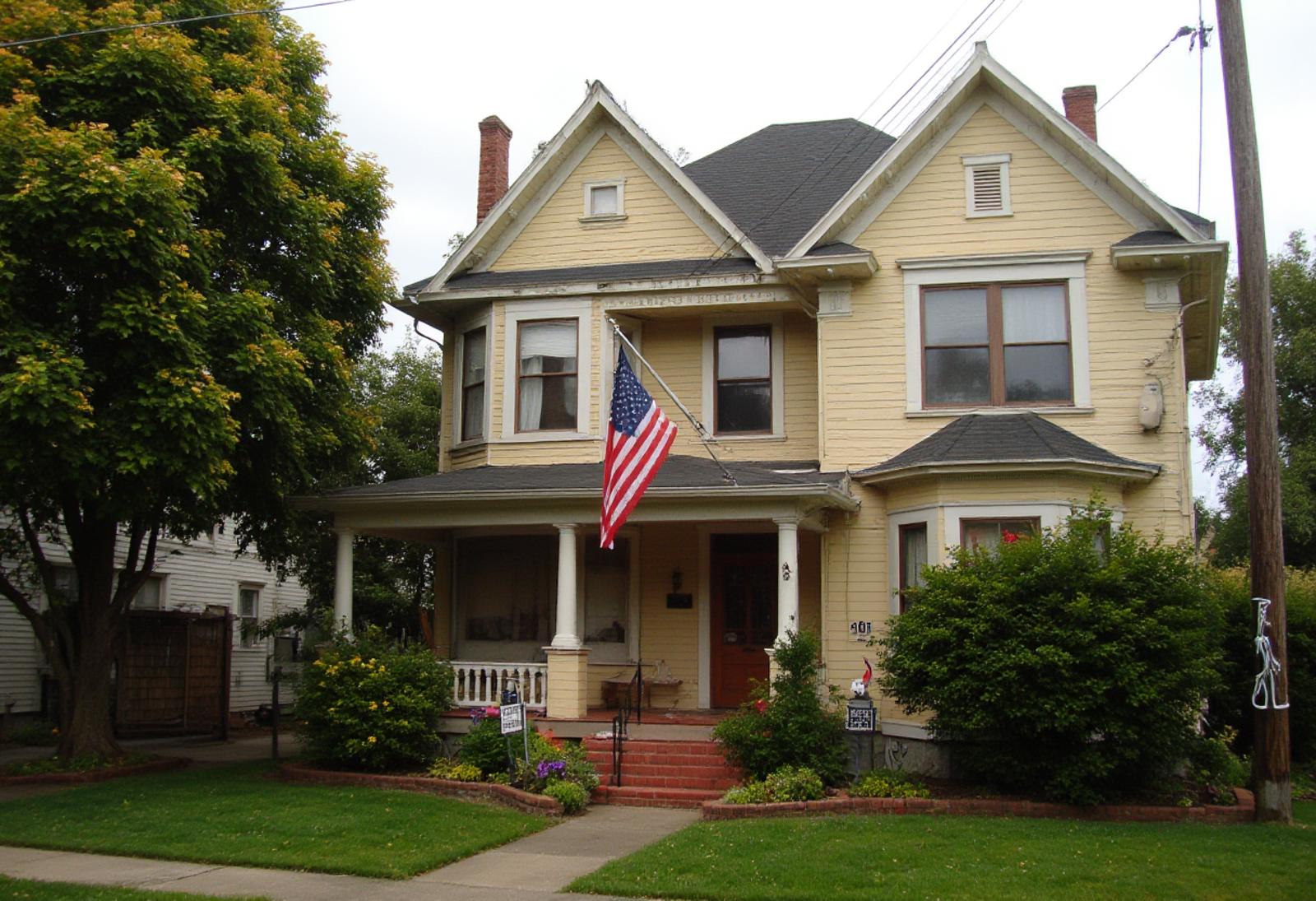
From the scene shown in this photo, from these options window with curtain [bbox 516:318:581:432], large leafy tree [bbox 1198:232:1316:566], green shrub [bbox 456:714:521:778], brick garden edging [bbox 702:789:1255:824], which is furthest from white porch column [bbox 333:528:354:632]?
large leafy tree [bbox 1198:232:1316:566]

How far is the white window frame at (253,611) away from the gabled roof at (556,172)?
13533 millimetres

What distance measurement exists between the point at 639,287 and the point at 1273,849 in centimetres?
1122

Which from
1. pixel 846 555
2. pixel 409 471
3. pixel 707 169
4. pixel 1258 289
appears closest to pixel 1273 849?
pixel 1258 289

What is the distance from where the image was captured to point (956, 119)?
1708 centimetres

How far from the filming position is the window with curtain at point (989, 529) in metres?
15.2

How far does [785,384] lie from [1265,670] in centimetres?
816

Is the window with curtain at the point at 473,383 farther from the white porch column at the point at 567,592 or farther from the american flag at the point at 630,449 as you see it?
the american flag at the point at 630,449

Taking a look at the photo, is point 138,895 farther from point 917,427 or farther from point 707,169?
point 707,169

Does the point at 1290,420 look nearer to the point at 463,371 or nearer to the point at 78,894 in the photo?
the point at 463,371

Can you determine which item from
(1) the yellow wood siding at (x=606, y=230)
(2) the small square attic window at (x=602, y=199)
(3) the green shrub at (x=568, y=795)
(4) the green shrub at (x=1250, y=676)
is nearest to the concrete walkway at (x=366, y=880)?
(3) the green shrub at (x=568, y=795)

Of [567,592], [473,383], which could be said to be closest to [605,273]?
[473,383]

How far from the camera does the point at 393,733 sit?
14.8 metres

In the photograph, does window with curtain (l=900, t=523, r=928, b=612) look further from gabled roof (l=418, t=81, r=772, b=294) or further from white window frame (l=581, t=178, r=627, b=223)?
white window frame (l=581, t=178, r=627, b=223)

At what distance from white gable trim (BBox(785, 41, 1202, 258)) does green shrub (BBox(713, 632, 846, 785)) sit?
6025mm
